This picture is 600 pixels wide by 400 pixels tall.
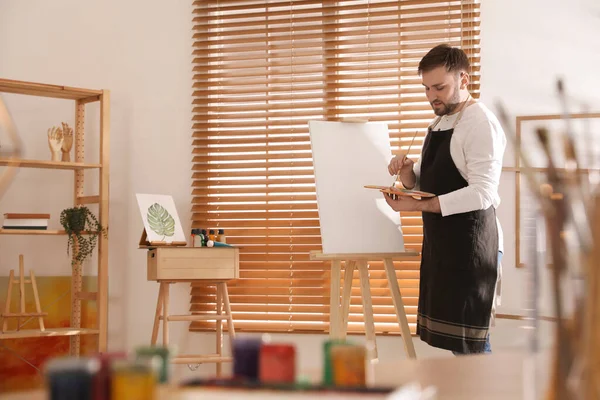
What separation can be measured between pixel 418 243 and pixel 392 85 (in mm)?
888

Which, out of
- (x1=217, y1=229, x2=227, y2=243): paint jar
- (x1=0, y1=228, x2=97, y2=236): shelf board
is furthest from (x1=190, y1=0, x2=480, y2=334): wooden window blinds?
(x1=0, y1=228, x2=97, y2=236): shelf board

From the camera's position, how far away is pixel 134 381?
2.14ft

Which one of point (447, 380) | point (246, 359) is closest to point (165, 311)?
point (447, 380)

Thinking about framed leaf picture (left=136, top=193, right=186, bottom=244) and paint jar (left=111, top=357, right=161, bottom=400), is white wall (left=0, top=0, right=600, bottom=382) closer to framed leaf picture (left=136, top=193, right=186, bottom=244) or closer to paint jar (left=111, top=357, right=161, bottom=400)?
framed leaf picture (left=136, top=193, right=186, bottom=244)

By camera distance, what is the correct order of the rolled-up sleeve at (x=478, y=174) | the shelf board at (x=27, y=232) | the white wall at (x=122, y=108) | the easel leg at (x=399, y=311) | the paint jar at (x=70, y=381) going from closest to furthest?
the paint jar at (x=70, y=381) < the rolled-up sleeve at (x=478, y=174) < the easel leg at (x=399, y=311) < the shelf board at (x=27, y=232) < the white wall at (x=122, y=108)

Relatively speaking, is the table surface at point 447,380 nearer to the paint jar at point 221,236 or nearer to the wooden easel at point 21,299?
the paint jar at point 221,236

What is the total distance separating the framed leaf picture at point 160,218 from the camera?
147 inches

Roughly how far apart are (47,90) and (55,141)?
0.95 ft

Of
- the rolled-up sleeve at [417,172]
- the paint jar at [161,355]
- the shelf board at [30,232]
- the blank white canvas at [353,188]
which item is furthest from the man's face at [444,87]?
the paint jar at [161,355]

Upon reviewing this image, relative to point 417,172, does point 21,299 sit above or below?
below

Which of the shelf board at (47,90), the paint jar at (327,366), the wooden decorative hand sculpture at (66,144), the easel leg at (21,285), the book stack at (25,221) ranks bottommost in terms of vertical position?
the easel leg at (21,285)

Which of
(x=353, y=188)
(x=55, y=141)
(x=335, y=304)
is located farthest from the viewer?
(x=55, y=141)

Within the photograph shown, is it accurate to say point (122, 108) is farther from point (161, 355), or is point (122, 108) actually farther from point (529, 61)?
point (161, 355)

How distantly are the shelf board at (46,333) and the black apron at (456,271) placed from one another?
1989mm
